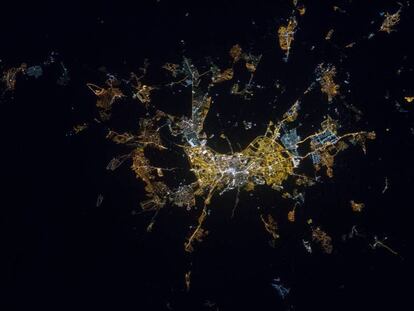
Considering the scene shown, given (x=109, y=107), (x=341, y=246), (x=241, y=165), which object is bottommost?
(x=341, y=246)

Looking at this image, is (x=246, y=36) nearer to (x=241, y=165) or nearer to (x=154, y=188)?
(x=241, y=165)

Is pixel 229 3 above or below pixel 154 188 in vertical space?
above

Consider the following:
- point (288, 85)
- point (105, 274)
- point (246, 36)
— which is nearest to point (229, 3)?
point (246, 36)

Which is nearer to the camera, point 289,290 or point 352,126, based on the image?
point 352,126

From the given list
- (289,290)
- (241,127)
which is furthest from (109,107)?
(289,290)

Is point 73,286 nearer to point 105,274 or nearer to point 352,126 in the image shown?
point 105,274

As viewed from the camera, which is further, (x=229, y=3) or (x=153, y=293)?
(x=153, y=293)
